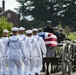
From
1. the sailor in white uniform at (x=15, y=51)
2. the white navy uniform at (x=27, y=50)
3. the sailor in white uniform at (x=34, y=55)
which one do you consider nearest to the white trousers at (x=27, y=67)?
the white navy uniform at (x=27, y=50)

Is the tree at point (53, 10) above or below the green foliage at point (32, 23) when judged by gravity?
above

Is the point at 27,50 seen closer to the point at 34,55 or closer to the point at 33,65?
the point at 34,55

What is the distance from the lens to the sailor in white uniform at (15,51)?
582 inches

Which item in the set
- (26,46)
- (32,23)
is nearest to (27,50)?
(26,46)

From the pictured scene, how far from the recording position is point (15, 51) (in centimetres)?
1498

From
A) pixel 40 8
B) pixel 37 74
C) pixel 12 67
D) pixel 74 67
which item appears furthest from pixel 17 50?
pixel 40 8

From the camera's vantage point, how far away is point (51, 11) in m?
91.7

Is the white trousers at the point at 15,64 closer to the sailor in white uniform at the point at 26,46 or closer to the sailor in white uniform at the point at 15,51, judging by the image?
the sailor in white uniform at the point at 15,51

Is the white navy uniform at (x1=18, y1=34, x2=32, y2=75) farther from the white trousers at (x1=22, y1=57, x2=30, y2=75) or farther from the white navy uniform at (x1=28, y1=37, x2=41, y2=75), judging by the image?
the white navy uniform at (x1=28, y1=37, x2=41, y2=75)

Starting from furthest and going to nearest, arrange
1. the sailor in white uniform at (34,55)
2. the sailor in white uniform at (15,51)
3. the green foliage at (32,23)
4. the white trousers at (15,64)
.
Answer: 1. the green foliage at (32,23)
2. the sailor in white uniform at (34,55)
3. the white trousers at (15,64)
4. the sailor in white uniform at (15,51)

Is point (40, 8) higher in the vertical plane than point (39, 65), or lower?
lower

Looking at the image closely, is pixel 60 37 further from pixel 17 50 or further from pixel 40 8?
pixel 40 8

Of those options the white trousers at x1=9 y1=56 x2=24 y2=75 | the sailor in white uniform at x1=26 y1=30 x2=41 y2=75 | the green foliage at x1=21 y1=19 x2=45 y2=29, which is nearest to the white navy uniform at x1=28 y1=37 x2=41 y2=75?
the sailor in white uniform at x1=26 y1=30 x2=41 y2=75

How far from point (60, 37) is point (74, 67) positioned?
2.27 metres
